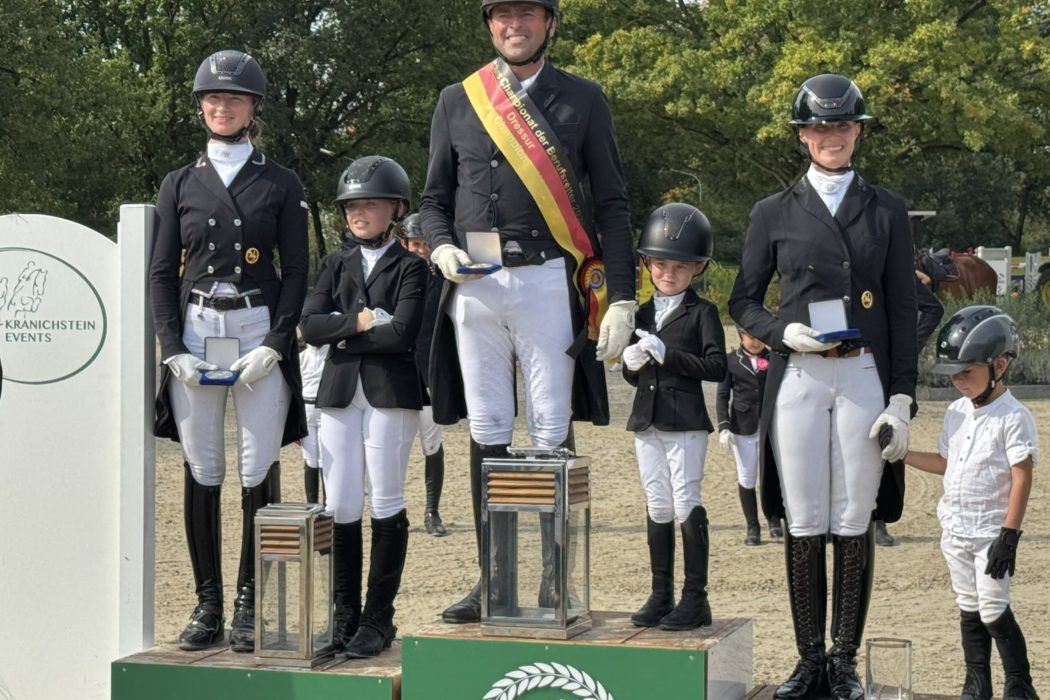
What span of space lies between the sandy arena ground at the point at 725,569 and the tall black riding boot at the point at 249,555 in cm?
159

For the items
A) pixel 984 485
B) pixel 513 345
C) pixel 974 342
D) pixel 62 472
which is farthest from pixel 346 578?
pixel 974 342

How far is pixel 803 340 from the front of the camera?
513cm

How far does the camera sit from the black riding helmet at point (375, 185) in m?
5.75

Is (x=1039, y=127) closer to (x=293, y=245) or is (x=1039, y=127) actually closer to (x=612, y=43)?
(x=612, y=43)

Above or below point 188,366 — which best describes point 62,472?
below

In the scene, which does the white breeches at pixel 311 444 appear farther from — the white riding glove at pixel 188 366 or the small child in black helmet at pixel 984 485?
the small child in black helmet at pixel 984 485

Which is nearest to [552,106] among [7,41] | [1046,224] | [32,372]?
[32,372]

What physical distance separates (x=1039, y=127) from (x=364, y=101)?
16.5 m

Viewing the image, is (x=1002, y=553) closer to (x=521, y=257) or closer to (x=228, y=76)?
(x=521, y=257)

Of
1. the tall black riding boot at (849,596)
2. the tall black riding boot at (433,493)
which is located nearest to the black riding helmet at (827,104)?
the tall black riding boot at (849,596)

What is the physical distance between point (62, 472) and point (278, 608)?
121 cm

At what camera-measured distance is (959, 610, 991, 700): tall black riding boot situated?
536cm

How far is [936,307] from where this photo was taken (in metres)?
7.41

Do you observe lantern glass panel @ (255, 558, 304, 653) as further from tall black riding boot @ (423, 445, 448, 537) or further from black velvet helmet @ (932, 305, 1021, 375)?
tall black riding boot @ (423, 445, 448, 537)
